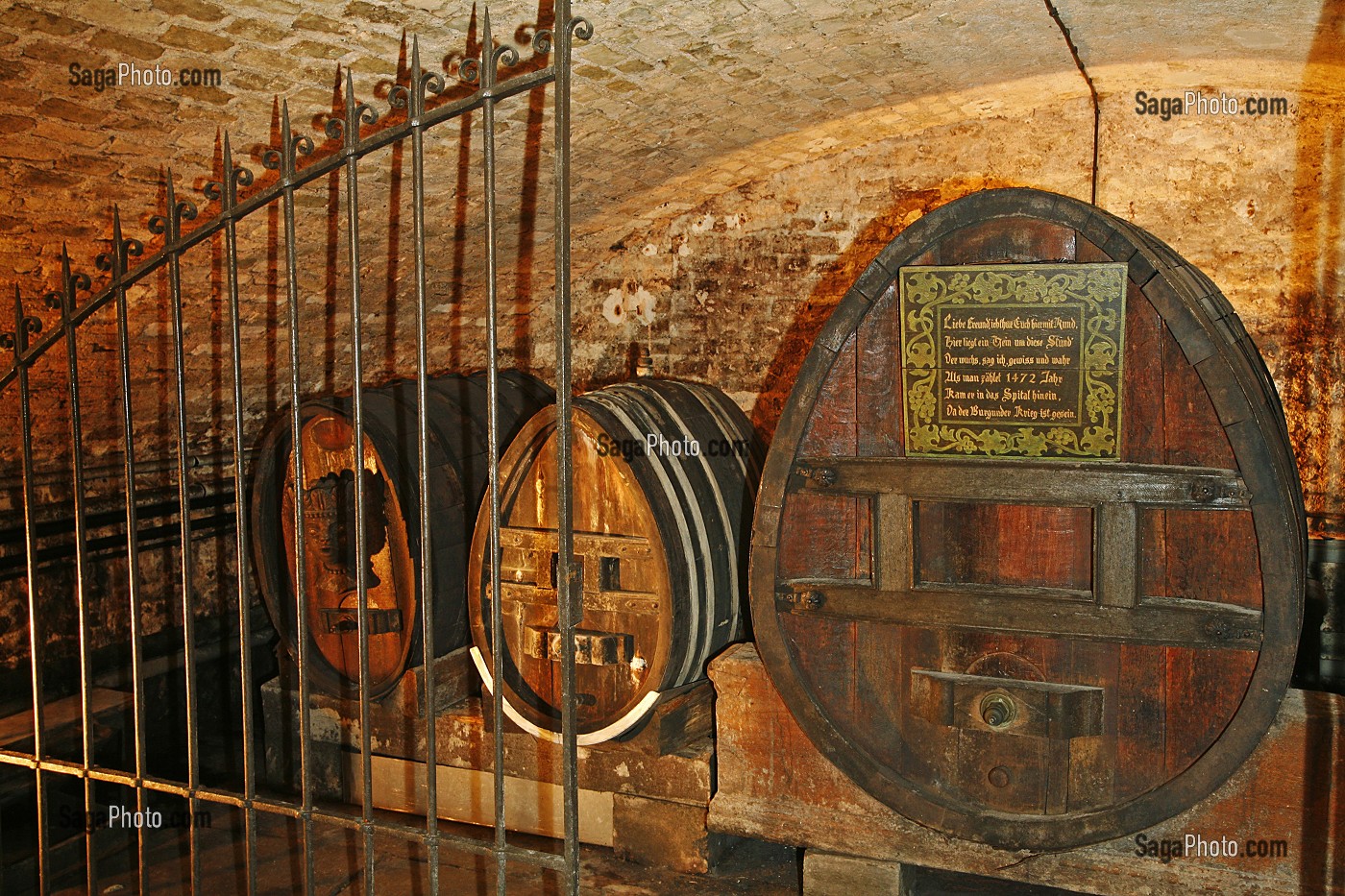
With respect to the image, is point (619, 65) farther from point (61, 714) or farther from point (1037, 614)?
point (61, 714)

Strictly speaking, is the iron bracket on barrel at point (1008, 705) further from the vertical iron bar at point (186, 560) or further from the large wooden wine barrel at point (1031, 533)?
the vertical iron bar at point (186, 560)

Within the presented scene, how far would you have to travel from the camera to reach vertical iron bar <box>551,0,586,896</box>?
2.24 m

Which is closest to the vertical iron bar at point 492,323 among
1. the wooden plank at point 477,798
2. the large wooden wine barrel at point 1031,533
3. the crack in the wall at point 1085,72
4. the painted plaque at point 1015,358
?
the large wooden wine barrel at point 1031,533

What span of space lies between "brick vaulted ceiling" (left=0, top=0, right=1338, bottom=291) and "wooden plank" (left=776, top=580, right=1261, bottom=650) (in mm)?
1860

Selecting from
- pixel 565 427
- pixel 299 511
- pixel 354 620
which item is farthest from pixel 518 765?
pixel 565 427

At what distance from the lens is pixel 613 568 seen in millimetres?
3783

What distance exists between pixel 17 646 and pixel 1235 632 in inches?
179

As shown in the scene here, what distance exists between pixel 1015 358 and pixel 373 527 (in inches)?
95.5

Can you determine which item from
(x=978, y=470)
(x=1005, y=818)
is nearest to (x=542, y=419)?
(x=978, y=470)

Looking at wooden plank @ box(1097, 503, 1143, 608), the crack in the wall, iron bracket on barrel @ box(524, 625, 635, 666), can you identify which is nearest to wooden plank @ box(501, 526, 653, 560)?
iron bracket on barrel @ box(524, 625, 635, 666)

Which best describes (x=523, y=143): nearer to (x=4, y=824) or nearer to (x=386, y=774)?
(x=386, y=774)

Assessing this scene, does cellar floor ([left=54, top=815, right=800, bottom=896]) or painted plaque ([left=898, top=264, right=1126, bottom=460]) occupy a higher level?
painted plaque ([left=898, top=264, right=1126, bottom=460])

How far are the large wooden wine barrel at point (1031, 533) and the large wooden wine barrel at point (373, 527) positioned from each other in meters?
1.52

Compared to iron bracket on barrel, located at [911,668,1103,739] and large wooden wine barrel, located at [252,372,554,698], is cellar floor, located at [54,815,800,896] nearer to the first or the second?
large wooden wine barrel, located at [252,372,554,698]
